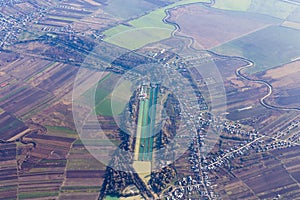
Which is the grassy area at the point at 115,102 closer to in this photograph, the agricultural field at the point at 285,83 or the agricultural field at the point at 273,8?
the agricultural field at the point at 285,83

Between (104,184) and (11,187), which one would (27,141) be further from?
(104,184)

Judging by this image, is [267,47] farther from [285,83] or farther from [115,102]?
[115,102]

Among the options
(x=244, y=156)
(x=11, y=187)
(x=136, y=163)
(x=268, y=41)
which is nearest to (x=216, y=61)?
(x=268, y=41)

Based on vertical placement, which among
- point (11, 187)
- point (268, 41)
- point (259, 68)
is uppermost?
point (268, 41)

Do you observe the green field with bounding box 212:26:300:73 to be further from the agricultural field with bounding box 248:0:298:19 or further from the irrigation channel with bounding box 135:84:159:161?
the irrigation channel with bounding box 135:84:159:161

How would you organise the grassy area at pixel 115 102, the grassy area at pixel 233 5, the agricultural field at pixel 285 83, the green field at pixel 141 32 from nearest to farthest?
the grassy area at pixel 115 102 → the agricultural field at pixel 285 83 → the green field at pixel 141 32 → the grassy area at pixel 233 5

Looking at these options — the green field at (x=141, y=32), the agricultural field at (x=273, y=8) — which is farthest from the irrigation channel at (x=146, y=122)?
the agricultural field at (x=273, y=8)

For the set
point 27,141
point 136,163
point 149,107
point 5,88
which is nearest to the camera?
point 136,163
